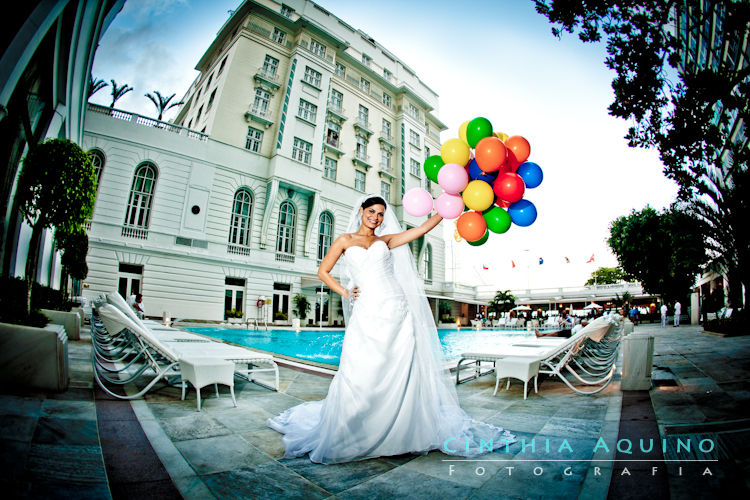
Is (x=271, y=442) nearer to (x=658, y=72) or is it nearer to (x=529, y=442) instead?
(x=529, y=442)

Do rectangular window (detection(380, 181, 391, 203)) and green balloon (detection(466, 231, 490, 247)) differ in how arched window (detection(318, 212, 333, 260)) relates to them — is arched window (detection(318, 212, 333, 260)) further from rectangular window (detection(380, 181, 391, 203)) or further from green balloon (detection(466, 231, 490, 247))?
green balloon (detection(466, 231, 490, 247))

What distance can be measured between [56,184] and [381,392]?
7000 millimetres

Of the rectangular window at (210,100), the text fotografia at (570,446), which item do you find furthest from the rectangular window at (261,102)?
the text fotografia at (570,446)

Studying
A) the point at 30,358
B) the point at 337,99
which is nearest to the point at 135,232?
the point at 30,358

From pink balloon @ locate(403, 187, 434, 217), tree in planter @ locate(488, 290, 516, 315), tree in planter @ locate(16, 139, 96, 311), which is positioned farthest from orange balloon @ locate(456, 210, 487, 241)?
tree in planter @ locate(488, 290, 516, 315)

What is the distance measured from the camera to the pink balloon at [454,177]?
2988 mm

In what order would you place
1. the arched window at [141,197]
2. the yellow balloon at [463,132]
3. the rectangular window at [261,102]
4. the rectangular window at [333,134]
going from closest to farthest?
1. the yellow balloon at [463,132]
2. the arched window at [141,197]
3. the rectangular window at [261,102]
4. the rectangular window at [333,134]

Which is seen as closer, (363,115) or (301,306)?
(301,306)

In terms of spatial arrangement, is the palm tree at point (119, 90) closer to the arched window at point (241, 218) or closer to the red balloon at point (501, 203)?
the arched window at point (241, 218)

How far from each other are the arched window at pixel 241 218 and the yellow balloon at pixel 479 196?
59.6ft

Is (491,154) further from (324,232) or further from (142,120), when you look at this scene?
(324,232)

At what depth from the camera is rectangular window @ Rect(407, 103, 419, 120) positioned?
30.5 m

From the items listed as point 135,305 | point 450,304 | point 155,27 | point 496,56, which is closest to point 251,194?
point 135,305

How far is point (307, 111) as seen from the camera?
73.0ft
